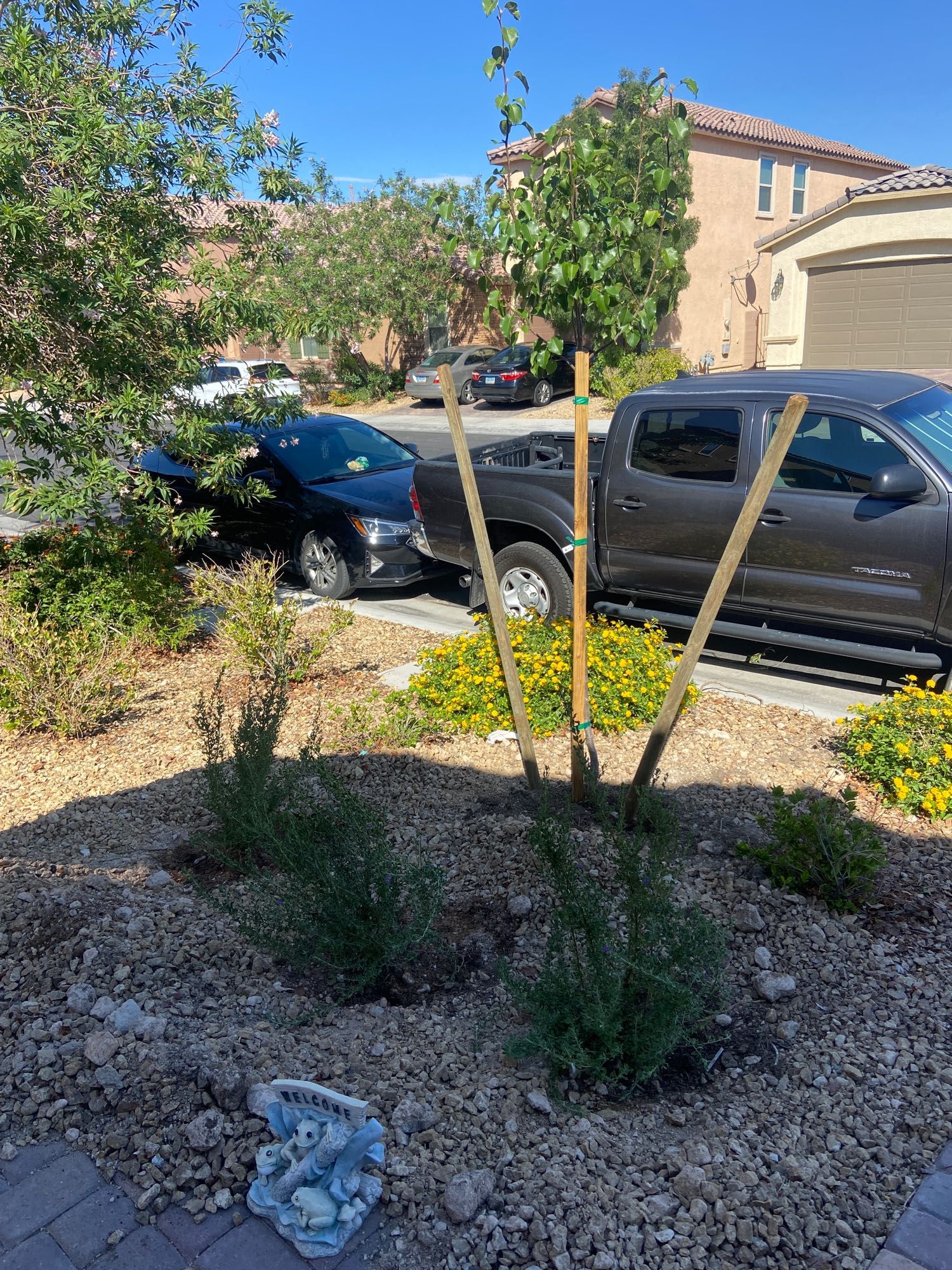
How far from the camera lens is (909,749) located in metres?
4.63

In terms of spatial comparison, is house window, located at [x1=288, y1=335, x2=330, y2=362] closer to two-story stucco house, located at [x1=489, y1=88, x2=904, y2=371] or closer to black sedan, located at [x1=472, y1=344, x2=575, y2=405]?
black sedan, located at [x1=472, y1=344, x2=575, y2=405]

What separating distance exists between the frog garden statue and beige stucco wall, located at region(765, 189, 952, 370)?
2108cm

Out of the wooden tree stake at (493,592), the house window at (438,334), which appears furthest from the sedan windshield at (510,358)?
the wooden tree stake at (493,592)

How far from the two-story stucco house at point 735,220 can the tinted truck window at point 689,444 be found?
71.4ft

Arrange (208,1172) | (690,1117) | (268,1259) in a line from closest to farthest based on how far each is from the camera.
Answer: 1. (268,1259)
2. (208,1172)
3. (690,1117)

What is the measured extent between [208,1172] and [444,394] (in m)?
3.31

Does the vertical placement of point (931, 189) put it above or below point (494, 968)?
above

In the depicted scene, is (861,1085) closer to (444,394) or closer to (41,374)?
(444,394)

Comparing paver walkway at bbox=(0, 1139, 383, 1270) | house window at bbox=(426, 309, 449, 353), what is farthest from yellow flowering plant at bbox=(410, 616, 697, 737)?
house window at bbox=(426, 309, 449, 353)

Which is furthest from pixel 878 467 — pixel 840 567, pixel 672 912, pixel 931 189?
pixel 931 189

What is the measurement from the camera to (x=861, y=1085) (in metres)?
2.97

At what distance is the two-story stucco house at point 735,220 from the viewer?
28.4m

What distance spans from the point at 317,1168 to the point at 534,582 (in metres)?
5.17

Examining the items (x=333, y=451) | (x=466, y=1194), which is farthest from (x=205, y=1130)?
(x=333, y=451)
